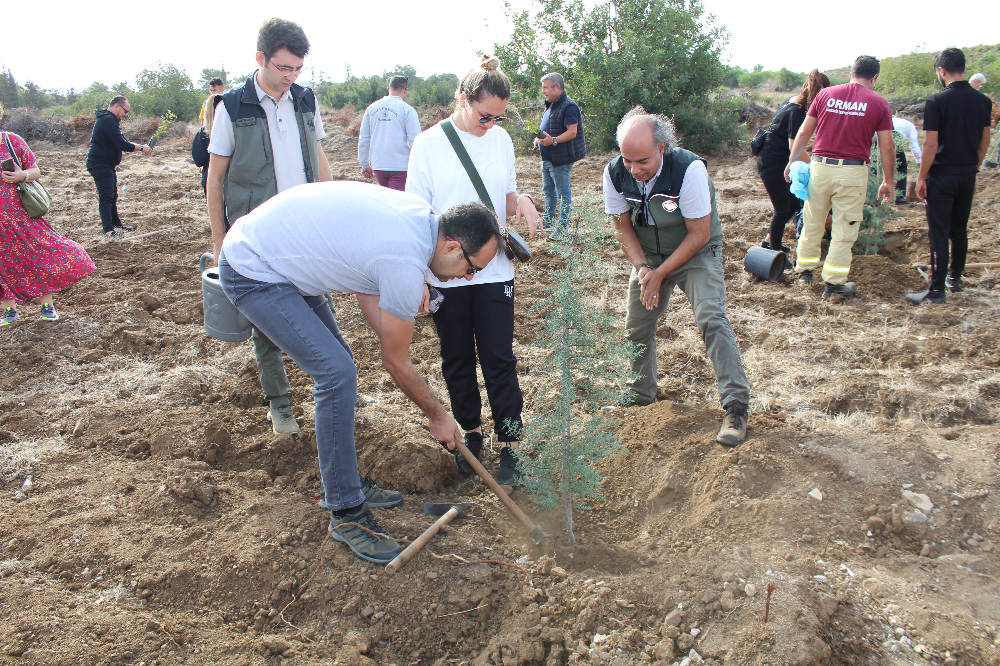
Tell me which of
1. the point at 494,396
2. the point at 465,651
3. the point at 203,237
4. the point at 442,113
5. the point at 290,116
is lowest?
the point at 465,651

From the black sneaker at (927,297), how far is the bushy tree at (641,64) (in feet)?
31.3

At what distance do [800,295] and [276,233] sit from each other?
4.67 m

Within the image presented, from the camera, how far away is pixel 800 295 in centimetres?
545

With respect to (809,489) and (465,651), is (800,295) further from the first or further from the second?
(465,651)

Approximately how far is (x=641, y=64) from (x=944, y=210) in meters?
10.1

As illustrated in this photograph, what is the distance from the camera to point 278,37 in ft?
9.72

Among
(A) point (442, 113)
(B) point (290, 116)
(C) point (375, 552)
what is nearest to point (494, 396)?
(C) point (375, 552)

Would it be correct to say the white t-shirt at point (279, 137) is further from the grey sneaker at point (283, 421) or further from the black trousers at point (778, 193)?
the black trousers at point (778, 193)

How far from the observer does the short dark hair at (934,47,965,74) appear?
4723 millimetres

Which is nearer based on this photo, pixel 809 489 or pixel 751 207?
pixel 809 489

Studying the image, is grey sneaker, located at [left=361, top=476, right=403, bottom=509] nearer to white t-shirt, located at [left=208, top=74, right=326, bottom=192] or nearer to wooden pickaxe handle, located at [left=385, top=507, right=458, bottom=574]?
wooden pickaxe handle, located at [left=385, top=507, right=458, bottom=574]

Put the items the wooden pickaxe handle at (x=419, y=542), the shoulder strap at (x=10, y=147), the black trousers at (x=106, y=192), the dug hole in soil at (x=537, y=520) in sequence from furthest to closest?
the black trousers at (x=106, y=192) → the shoulder strap at (x=10, y=147) → the wooden pickaxe handle at (x=419, y=542) → the dug hole in soil at (x=537, y=520)

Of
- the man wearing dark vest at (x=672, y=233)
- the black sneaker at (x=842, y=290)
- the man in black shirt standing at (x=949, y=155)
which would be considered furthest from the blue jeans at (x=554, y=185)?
the man wearing dark vest at (x=672, y=233)

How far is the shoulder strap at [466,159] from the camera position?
113 inches
